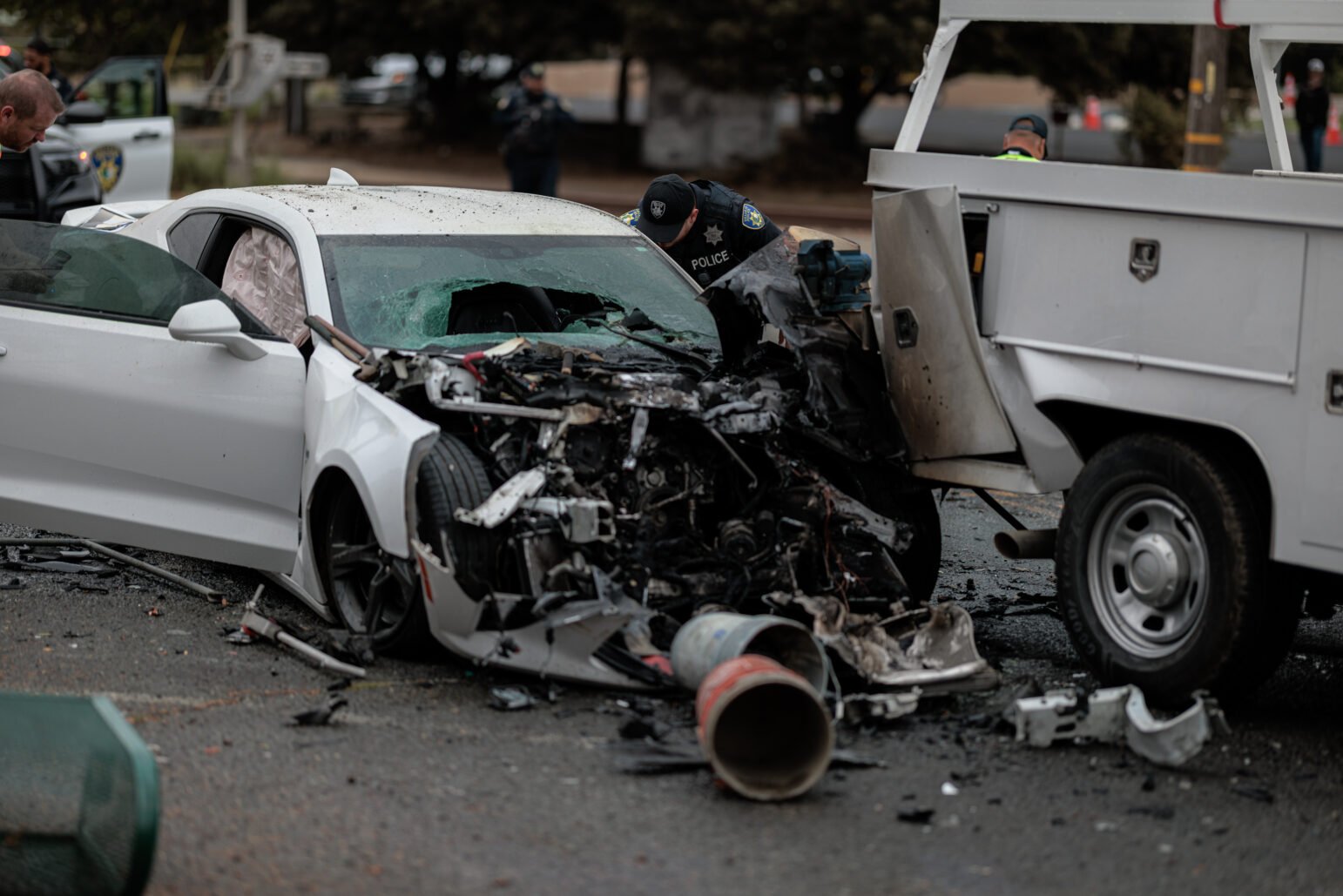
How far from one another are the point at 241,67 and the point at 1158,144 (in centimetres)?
1395

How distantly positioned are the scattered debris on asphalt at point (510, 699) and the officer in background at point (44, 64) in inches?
399

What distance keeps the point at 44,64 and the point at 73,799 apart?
453 inches

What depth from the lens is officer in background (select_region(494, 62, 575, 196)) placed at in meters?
16.6

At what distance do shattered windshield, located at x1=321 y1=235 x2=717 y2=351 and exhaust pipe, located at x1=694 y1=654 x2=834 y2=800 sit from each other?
1873mm

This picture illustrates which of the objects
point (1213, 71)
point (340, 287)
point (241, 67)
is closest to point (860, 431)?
point (340, 287)

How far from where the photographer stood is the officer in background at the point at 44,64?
45.7ft

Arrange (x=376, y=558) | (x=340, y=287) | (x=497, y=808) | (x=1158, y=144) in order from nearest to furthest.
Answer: (x=497, y=808)
(x=376, y=558)
(x=340, y=287)
(x=1158, y=144)

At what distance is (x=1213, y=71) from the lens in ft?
47.9

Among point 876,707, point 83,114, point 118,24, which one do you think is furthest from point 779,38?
point 876,707

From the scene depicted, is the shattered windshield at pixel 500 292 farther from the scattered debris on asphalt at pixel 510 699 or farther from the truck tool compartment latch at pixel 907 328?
the scattered debris on asphalt at pixel 510 699

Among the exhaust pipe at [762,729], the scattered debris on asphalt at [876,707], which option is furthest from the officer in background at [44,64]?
the exhaust pipe at [762,729]

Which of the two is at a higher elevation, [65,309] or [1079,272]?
[1079,272]

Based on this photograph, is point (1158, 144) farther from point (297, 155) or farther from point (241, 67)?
point (297, 155)

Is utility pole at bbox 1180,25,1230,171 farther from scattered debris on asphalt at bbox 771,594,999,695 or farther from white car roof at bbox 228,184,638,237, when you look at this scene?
scattered debris on asphalt at bbox 771,594,999,695
